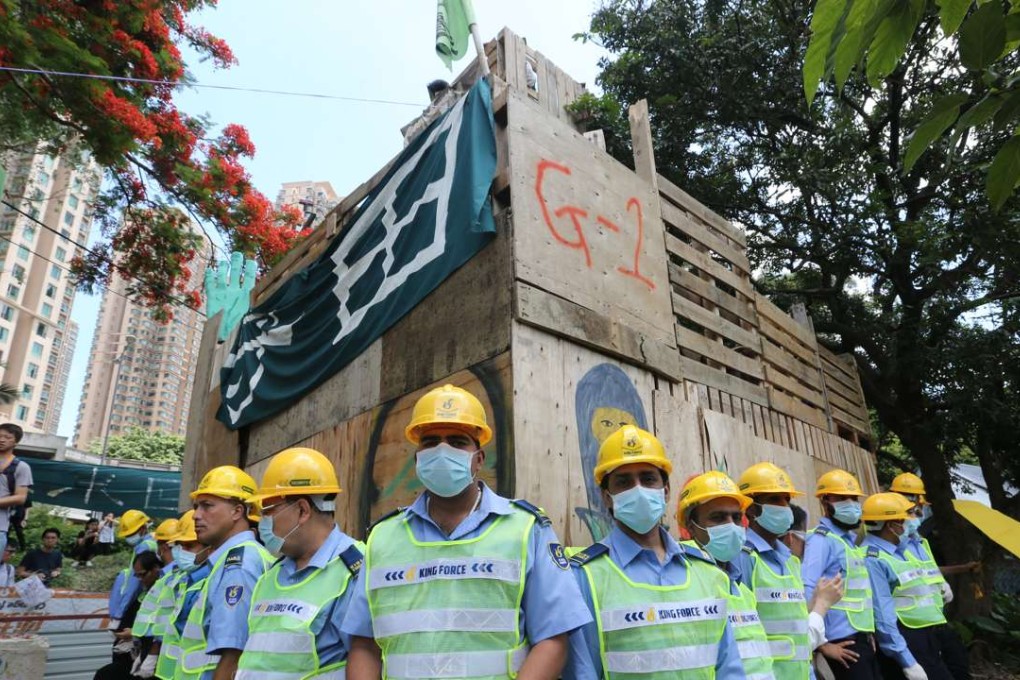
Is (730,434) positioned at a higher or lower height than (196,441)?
lower

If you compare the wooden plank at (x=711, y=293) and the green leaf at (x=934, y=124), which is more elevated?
the wooden plank at (x=711, y=293)

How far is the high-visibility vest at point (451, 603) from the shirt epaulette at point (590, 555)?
420 mm

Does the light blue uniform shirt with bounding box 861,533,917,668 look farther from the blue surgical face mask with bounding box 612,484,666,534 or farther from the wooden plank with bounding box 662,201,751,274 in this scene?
the wooden plank with bounding box 662,201,751,274

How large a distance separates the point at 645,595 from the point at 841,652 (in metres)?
2.50

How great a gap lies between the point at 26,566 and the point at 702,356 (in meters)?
12.7

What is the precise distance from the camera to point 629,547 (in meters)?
2.73

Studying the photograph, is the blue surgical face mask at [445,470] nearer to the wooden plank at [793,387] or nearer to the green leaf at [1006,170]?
the green leaf at [1006,170]

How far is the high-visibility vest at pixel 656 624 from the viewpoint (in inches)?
96.9

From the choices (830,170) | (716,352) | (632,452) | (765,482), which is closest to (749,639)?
(632,452)

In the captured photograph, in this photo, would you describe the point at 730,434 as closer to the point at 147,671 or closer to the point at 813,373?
the point at 813,373

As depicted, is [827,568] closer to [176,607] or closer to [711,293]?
[711,293]

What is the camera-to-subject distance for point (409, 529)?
245cm

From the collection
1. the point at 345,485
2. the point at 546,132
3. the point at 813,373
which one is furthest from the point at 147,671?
the point at 813,373

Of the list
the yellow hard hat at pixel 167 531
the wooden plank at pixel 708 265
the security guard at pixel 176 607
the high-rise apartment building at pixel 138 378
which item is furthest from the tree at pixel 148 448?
the security guard at pixel 176 607
